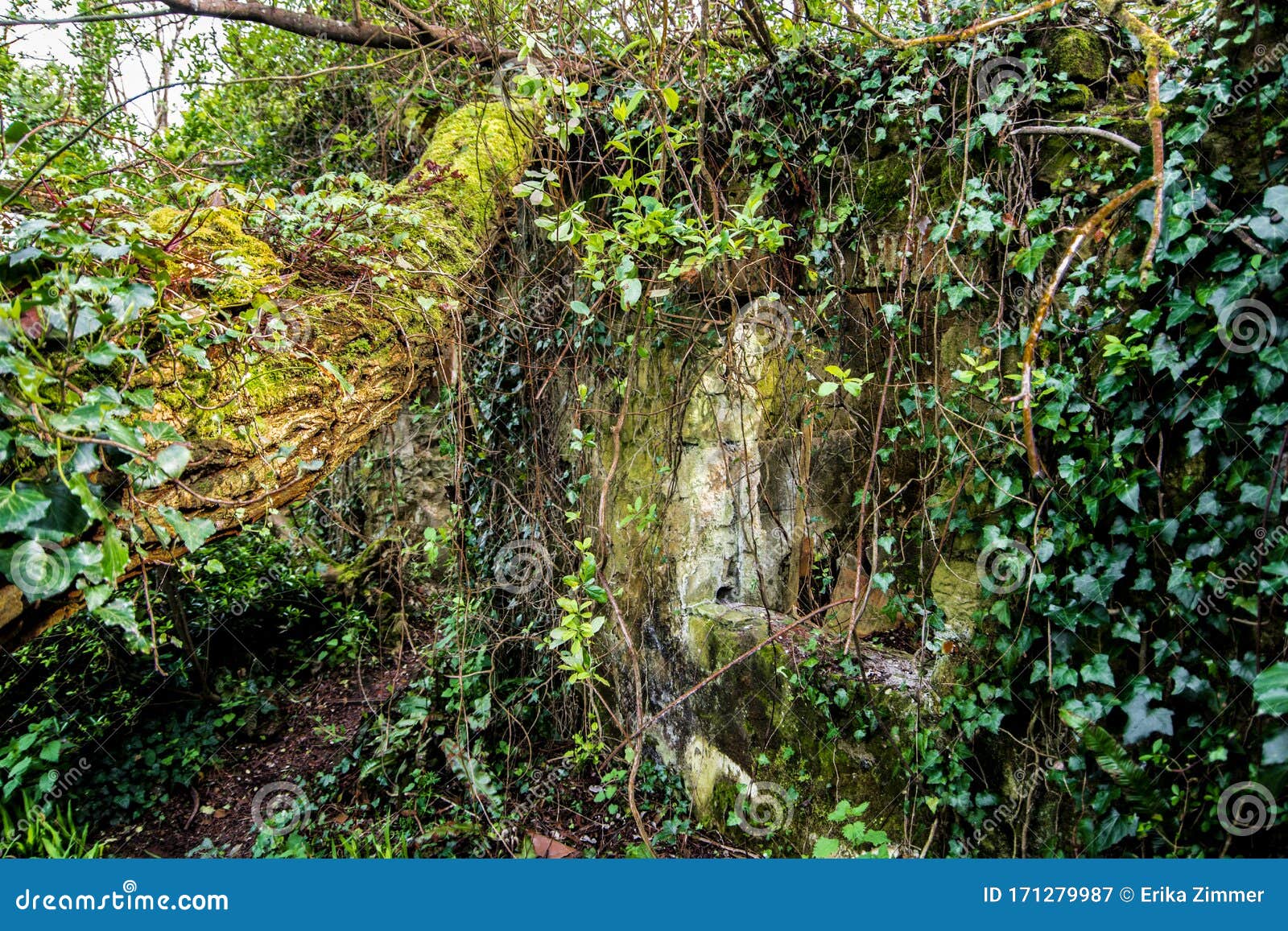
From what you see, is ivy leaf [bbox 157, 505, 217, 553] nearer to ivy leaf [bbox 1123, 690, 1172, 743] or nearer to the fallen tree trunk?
the fallen tree trunk

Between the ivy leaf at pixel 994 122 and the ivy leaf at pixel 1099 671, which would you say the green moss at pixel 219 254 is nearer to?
the ivy leaf at pixel 994 122

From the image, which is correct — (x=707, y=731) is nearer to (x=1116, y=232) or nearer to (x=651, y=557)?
(x=651, y=557)

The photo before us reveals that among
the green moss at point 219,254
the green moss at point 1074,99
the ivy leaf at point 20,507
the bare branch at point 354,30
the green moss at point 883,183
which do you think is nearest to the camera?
the ivy leaf at point 20,507

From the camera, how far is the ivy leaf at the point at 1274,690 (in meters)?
1.49

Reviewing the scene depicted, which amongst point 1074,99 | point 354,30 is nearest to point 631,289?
point 1074,99

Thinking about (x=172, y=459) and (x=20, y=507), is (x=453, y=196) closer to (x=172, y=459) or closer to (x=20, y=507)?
(x=172, y=459)

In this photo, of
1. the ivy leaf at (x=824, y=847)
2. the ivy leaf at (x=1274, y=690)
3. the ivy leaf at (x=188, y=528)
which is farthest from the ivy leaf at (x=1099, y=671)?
the ivy leaf at (x=188, y=528)

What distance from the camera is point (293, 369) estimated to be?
2213mm

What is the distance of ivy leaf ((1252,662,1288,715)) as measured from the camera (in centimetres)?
149

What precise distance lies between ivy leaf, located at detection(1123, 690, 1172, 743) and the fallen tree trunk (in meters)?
2.62

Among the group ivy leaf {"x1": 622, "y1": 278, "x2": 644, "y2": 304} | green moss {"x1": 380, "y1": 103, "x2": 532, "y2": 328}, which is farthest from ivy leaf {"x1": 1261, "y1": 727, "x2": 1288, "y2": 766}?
green moss {"x1": 380, "y1": 103, "x2": 532, "y2": 328}

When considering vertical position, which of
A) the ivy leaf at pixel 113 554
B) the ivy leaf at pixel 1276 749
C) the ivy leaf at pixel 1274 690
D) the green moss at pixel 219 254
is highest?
the green moss at pixel 219 254

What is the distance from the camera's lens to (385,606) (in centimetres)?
534

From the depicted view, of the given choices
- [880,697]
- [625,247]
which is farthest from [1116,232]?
[880,697]
